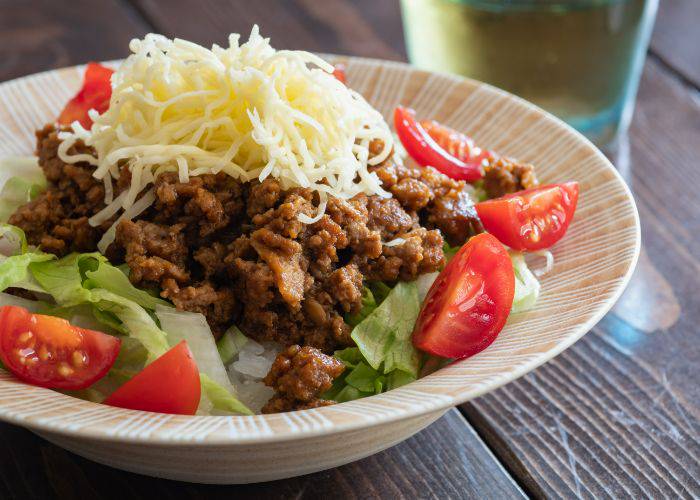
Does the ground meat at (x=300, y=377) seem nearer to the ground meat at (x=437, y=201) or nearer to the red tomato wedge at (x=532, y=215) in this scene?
the ground meat at (x=437, y=201)

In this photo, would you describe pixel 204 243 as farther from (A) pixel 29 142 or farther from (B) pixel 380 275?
(A) pixel 29 142

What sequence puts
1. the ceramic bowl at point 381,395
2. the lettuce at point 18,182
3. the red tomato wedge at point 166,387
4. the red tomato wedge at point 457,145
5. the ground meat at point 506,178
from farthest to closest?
the red tomato wedge at point 457,145, the ground meat at point 506,178, the lettuce at point 18,182, the red tomato wedge at point 166,387, the ceramic bowl at point 381,395

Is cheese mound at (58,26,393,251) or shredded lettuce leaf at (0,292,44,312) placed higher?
cheese mound at (58,26,393,251)

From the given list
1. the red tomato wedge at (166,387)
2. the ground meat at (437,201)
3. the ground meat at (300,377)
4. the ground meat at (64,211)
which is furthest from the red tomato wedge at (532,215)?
the ground meat at (64,211)

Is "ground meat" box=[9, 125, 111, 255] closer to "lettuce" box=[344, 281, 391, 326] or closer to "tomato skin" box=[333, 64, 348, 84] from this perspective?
"lettuce" box=[344, 281, 391, 326]

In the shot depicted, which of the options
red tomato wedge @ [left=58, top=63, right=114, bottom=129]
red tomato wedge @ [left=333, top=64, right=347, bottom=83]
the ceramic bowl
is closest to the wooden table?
the ceramic bowl

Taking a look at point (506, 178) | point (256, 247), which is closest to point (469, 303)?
point (256, 247)

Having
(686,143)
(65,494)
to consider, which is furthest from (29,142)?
(686,143)
